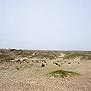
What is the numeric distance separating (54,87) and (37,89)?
72.3 inches

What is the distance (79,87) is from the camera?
17.3 meters

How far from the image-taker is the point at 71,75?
23.5 meters

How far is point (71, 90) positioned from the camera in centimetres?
1602

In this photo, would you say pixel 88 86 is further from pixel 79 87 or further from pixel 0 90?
pixel 0 90

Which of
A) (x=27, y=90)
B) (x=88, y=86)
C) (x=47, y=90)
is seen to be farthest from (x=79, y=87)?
(x=27, y=90)

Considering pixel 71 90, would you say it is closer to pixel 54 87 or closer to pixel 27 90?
pixel 54 87

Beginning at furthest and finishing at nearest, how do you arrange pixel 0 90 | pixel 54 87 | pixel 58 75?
pixel 58 75, pixel 54 87, pixel 0 90

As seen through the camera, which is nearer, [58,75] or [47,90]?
[47,90]

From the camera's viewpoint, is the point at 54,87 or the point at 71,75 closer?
the point at 54,87

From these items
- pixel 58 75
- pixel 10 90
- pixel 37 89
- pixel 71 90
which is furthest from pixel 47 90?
pixel 58 75

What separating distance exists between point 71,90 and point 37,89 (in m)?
3.13

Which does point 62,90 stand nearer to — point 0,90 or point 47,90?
point 47,90

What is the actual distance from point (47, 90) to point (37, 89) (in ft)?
3.24

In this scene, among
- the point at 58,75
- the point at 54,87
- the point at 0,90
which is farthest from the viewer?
the point at 58,75
